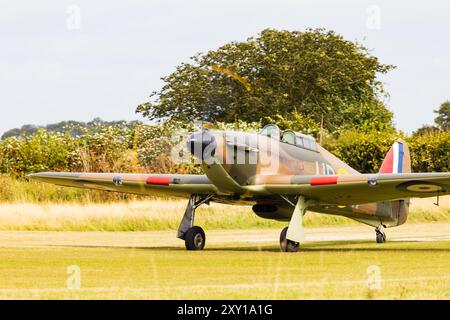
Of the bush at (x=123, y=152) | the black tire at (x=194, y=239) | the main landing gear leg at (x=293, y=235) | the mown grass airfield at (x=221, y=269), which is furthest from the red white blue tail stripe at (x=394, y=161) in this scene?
the bush at (x=123, y=152)

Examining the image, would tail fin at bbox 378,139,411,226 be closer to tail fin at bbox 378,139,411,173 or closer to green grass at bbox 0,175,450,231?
tail fin at bbox 378,139,411,173

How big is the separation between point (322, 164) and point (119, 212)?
10721 mm

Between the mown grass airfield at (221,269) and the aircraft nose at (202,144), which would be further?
the aircraft nose at (202,144)

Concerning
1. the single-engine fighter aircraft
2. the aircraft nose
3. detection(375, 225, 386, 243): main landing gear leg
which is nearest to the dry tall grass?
the single-engine fighter aircraft

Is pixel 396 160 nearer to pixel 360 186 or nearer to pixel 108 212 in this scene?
pixel 360 186

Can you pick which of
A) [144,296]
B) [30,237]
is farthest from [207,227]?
[144,296]

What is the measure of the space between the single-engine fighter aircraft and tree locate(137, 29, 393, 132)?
38.6 metres

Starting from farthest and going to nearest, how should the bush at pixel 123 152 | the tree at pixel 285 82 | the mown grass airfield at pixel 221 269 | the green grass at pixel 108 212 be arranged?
the tree at pixel 285 82 → the bush at pixel 123 152 → the green grass at pixel 108 212 → the mown grass airfield at pixel 221 269

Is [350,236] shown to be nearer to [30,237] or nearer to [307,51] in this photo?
[30,237]

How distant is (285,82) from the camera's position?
67.3 meters

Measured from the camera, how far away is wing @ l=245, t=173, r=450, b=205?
67.8 ft

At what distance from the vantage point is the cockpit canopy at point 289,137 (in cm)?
2211

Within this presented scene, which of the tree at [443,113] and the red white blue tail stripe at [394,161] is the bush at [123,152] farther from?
the tree at [443,113]

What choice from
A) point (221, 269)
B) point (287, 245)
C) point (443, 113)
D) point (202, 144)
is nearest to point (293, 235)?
point (287, 245)
